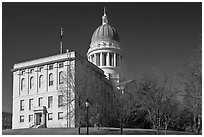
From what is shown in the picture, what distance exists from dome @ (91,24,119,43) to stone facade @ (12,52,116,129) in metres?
15.6

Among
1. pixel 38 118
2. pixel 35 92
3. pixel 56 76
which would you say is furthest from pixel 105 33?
pixel 38 118

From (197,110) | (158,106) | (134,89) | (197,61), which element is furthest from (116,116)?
(197,61)

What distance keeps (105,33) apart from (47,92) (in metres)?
24.4

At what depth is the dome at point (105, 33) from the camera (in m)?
69.9

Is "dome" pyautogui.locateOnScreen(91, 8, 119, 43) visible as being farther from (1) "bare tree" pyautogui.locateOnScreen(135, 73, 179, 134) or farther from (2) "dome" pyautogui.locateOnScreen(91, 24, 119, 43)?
(1) "bare tree" pyautogui.locateOnScreen(135, 73, 179, 134)

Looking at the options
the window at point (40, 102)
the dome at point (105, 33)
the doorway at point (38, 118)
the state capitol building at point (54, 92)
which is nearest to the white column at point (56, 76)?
the state capitol building at point (54, 92)

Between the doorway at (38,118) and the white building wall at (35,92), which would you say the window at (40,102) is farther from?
the doorway at (38,118)

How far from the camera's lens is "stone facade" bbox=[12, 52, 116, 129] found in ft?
159

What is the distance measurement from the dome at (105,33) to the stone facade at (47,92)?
15.6 metres

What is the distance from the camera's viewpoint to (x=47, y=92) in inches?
2003

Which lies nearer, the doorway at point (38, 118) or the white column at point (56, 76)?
the white column at point (56, 76)

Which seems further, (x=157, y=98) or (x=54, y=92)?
(x=54, y=92)

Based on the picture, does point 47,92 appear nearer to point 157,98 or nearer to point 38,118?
point 38,118

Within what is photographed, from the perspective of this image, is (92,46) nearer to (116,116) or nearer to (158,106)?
(116,116)
